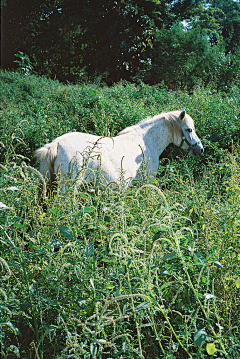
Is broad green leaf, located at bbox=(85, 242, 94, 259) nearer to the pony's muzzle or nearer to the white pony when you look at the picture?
the white pony

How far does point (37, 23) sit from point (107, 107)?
44.0 feet

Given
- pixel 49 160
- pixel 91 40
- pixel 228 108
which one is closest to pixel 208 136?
pixel 228 108

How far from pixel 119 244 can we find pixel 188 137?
11.2ft

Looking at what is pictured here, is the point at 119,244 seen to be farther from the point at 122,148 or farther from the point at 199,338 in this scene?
the point at 122,148

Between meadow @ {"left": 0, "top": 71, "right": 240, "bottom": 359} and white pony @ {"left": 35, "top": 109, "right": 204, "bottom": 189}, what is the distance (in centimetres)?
26

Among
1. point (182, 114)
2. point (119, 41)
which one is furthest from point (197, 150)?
point (119, 41)

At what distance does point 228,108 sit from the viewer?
6863mm

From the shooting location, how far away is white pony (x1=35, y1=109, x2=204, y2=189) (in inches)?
145

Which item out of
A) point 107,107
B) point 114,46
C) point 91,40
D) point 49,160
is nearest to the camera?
point 49,160

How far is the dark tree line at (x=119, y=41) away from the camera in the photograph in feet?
44.4

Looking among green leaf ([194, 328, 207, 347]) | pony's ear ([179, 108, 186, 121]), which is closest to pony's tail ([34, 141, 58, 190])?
pony's ear ([179, 108, 186, 121])

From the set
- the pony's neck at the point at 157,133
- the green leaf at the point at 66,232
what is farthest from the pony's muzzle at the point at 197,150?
the green leaf at the point at 66,232

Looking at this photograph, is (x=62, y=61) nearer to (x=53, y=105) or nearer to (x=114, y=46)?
(x=114, y=46)

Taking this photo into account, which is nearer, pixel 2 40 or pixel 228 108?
pixel 228 108
